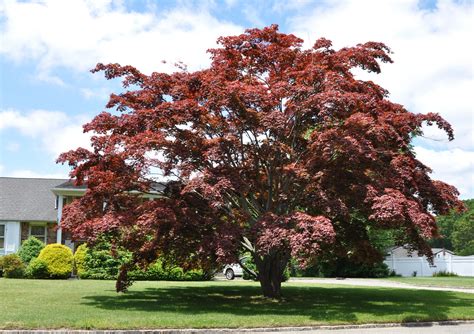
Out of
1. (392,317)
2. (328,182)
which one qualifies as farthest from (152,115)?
(392,317)

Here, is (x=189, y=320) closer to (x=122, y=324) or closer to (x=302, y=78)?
(x=122, y=324)

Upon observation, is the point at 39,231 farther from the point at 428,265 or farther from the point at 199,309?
the point at 428,265

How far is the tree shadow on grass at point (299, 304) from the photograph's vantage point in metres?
13.8

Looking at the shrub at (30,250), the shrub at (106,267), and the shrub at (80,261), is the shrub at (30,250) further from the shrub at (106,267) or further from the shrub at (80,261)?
the shrub at (106,267)

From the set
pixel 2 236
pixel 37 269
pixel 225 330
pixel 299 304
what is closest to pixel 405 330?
pixel 225 330

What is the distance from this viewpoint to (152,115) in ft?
48.1

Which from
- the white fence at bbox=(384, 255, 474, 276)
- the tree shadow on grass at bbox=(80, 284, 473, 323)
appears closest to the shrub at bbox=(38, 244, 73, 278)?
the tree shadow on grass at bbox=(80, 284, 473, 323)

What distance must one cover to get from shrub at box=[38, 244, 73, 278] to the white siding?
6.38 m

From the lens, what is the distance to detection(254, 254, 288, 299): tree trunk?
1762 centimetres

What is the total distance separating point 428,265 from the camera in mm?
42562

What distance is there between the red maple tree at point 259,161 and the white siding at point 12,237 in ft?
60.6

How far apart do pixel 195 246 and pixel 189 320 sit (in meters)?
4.14

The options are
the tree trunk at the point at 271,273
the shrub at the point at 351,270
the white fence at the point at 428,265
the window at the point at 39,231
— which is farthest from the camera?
the white fence at the point at 428,265

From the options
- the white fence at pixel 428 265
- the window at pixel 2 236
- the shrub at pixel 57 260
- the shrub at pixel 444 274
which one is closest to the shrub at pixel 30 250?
the shrub at pixel 57 260
